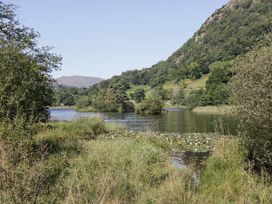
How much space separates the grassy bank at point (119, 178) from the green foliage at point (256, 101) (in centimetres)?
95

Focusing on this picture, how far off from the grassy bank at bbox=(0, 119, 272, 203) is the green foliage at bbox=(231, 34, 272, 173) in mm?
951

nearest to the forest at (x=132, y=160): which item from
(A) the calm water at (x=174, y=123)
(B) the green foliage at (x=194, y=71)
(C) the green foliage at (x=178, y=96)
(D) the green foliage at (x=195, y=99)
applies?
(A) the calm water at (x=174, y=123)

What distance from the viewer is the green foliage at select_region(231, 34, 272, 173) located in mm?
11734

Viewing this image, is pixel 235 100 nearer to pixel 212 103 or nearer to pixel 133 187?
pixel 133 187

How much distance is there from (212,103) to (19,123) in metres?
95.4

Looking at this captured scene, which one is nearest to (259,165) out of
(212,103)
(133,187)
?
(133,187)

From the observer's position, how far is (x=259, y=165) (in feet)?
44.1

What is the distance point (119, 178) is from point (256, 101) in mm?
5541

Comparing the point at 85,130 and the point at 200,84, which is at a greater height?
the point at 200,84

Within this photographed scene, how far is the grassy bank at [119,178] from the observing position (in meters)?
6.97

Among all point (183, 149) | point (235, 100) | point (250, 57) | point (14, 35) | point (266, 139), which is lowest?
point (183, 149)

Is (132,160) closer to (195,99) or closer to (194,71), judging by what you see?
(195,99)

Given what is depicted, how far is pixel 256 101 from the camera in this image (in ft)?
39.4

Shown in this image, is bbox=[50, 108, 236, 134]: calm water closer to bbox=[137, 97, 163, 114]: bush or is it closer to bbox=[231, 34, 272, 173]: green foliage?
bbox=[231, 34, 272, 173]: green foliage
